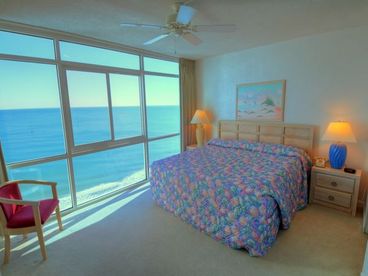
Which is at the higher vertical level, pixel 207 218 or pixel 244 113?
pixel 244 113

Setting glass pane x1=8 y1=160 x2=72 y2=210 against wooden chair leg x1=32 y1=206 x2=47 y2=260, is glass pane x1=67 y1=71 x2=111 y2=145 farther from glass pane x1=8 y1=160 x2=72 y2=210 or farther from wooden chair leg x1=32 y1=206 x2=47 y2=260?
wooden chair leg x1=32 y1=206 x2=47 y2=260

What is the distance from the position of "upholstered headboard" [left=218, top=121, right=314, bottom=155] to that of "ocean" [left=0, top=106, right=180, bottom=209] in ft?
4.09

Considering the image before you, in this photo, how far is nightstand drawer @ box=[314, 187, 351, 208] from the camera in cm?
268

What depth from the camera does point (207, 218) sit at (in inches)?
92.0

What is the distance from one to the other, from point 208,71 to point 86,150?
311 cm

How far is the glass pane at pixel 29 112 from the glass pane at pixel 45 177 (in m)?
0.21

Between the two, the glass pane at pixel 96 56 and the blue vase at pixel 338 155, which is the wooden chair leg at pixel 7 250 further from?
the blue vase at pixel 338 155

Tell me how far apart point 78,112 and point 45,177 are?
1099mm

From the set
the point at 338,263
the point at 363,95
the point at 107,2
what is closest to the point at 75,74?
the point at 107,2

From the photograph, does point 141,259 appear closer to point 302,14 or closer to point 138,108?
point 138,108

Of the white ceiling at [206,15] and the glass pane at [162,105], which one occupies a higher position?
the white ceiling at [206,15]

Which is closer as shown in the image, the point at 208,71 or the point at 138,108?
the point at 138,108

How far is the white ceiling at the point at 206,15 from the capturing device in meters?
1.93

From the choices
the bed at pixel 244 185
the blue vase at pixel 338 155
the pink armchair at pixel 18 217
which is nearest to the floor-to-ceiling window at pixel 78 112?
the pink armchair at pixel 18 217
